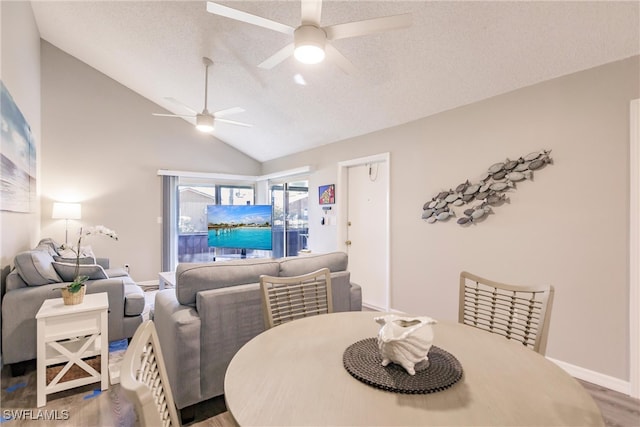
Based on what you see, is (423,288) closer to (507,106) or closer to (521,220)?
(521,220)

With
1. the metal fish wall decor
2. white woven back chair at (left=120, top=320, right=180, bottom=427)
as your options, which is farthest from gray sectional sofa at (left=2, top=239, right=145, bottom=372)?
the metal fish wall decor

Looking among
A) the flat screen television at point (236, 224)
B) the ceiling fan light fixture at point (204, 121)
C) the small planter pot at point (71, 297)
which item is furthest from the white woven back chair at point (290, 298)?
the flat screen television at point (236, 224)

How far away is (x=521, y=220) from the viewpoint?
2.65 m

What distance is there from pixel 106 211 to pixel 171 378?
168 inches

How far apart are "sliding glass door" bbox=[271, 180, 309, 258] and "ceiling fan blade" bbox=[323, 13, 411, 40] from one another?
3882 millimetres

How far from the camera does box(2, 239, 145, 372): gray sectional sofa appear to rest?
2.28 m

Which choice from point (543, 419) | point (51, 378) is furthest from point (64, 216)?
point (543, 419)

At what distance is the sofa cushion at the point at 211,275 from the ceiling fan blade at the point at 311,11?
60.6 inches

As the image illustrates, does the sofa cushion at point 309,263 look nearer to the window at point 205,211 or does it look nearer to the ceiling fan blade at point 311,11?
the ceiling fan blade at point 311,11

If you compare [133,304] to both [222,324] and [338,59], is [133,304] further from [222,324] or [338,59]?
[338,59]

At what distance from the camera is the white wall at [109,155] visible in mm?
4625

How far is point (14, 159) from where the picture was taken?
266cm

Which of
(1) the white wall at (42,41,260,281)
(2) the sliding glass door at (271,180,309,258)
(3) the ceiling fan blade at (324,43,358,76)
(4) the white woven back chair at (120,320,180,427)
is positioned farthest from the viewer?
(2) the sliding glass door at (271,180,309,258)

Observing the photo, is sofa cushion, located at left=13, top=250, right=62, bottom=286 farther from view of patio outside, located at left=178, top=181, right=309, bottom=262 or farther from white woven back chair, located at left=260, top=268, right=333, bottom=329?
view of patio outside, located at left=178, top=181, right=309, bottom=262
